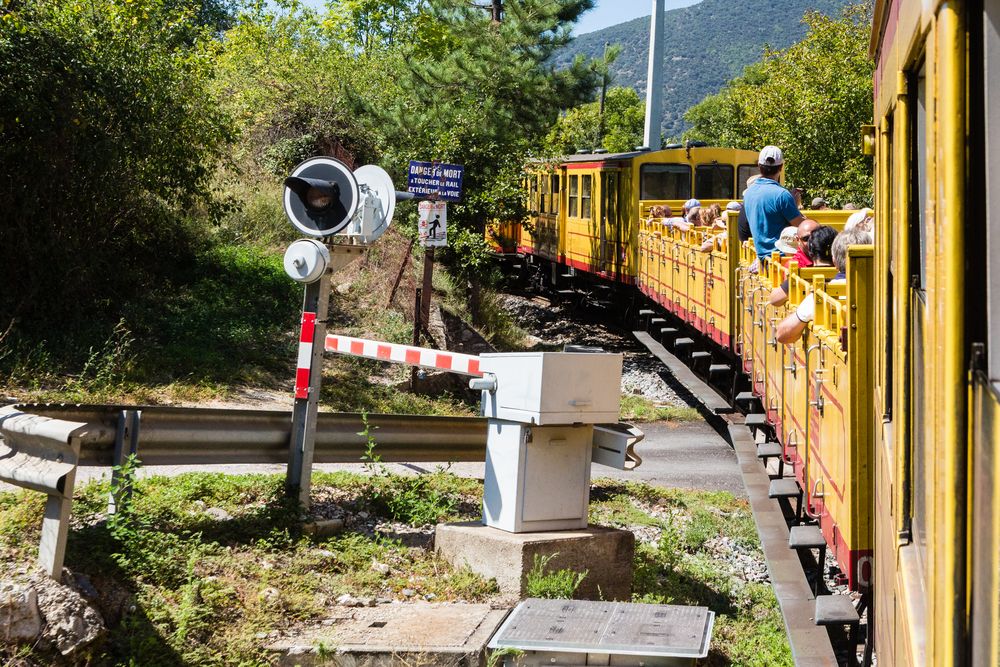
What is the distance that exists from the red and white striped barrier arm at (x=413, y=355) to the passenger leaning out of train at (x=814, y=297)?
6.15 ft

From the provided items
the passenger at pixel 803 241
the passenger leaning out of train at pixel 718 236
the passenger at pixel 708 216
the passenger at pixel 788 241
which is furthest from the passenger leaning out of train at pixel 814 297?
the passenger at pixel 708 216

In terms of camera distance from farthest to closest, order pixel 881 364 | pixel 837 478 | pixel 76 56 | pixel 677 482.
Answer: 1. pixel 76 56
2. pixel 677 482
3. pixel 837 478
4. pixel 881 364

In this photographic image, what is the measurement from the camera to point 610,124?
7650cm

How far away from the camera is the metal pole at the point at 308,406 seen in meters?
6.91

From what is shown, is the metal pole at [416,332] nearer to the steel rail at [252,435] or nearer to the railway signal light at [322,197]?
the steel rail at [252,435]

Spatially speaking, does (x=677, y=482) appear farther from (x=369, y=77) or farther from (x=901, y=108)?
(x=369, y=77)

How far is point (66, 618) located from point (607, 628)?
2.37 metres

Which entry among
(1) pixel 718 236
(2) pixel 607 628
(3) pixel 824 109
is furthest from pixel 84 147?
(3) pixel 824 109

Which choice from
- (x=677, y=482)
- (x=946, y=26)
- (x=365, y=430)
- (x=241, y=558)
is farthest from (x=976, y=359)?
(x=677, y=482)

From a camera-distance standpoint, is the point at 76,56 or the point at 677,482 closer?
the point at 677,482

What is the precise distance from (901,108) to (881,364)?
95 cm

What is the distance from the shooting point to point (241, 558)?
5984 mm

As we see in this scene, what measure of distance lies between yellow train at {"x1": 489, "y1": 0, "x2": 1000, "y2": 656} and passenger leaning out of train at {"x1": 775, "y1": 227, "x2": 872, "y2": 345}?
83 mm

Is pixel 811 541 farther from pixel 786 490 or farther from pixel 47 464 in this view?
pixel 47 464
